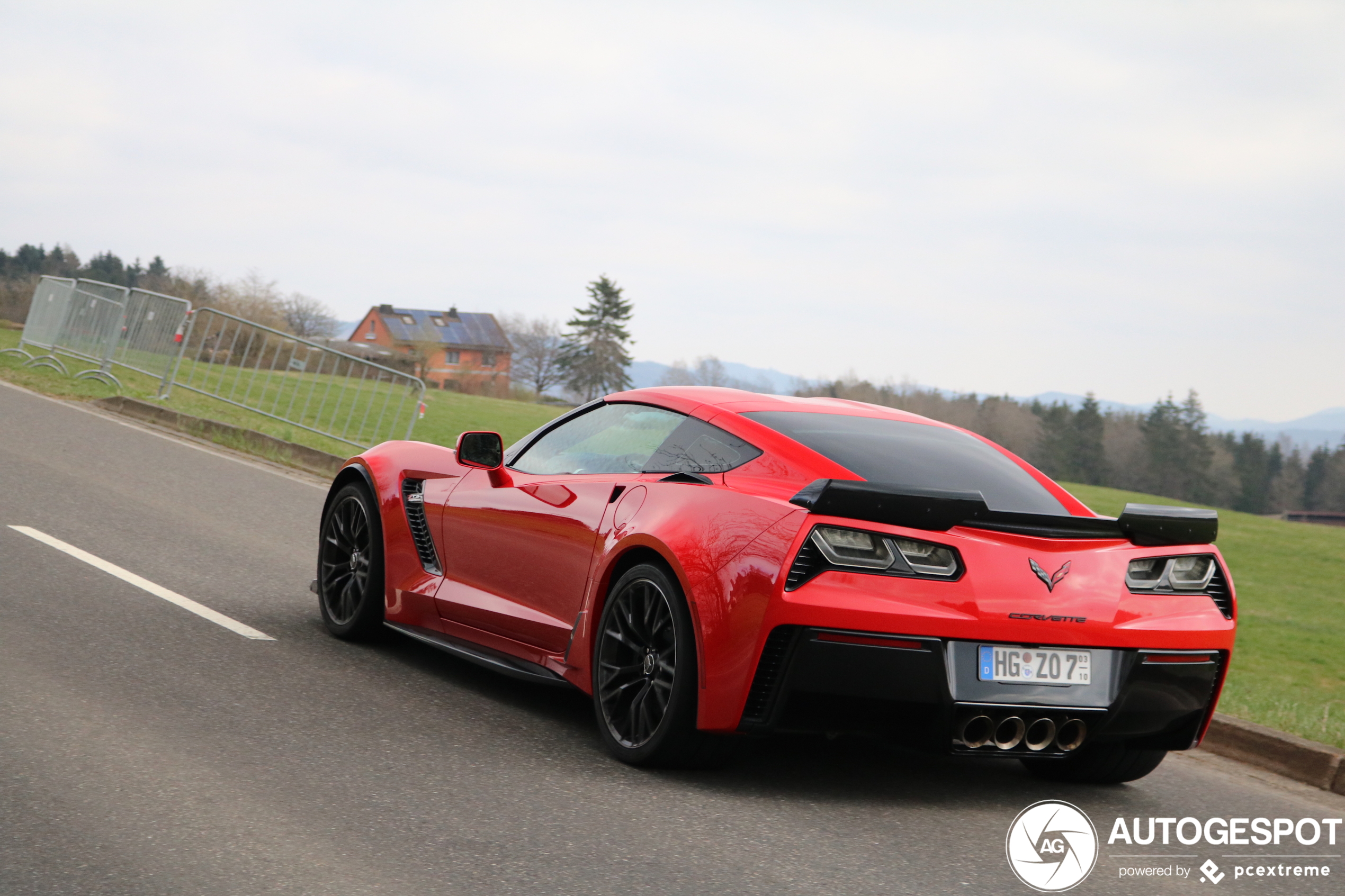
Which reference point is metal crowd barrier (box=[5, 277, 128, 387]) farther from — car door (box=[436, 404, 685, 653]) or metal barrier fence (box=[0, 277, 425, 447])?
car door (box=[436, 404, 685, 653])

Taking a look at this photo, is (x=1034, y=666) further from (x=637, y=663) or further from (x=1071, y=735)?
(x=637, y=663)

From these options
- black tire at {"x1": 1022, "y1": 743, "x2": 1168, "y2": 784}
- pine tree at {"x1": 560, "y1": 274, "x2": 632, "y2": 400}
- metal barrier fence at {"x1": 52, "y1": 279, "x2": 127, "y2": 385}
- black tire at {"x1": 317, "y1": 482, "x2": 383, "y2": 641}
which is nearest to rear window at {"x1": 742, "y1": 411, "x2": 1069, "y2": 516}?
black tire at {"x1": 1022, "y1": 743, "x2": 1168, "y2": 784}

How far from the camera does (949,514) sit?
4.08m

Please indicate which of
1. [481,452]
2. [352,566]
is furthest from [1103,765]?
[352,566]

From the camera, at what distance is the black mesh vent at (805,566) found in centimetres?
399

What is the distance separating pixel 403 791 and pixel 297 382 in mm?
13596

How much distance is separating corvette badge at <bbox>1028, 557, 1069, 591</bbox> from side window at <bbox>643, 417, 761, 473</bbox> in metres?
1.02

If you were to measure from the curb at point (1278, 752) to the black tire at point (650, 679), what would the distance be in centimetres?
271

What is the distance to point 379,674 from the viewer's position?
19.0 feet

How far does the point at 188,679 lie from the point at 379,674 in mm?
832

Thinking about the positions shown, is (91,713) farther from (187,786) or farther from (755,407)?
(755,407)

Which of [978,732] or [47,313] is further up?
[978,732]

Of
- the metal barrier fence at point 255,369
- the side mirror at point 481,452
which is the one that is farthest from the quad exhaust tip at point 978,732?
the metal barrier fence at point 255,369

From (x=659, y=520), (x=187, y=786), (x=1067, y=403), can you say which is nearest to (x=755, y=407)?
(x=659, y=520)
